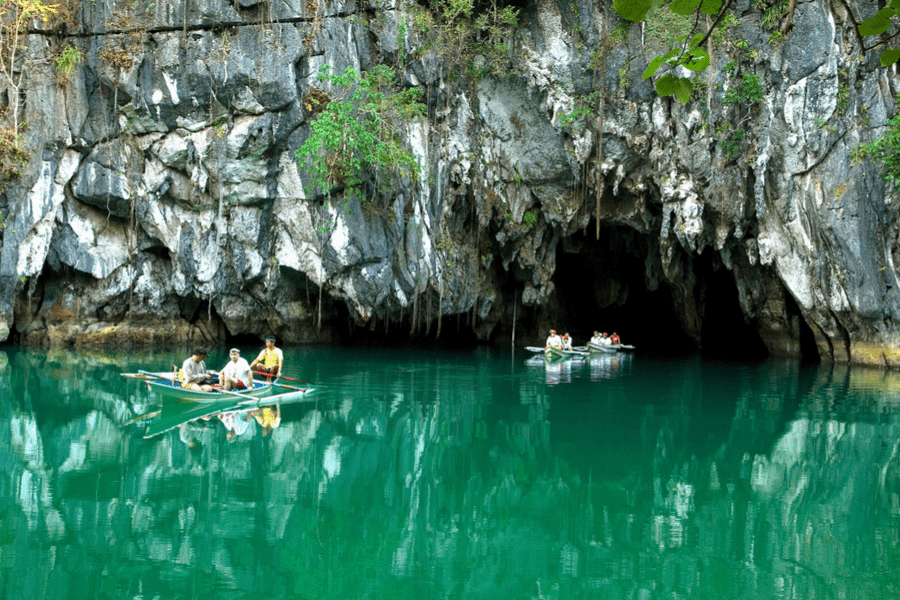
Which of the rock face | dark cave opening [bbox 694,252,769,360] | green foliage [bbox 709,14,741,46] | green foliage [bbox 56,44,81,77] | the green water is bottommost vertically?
the green water

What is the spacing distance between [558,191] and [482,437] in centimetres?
1144

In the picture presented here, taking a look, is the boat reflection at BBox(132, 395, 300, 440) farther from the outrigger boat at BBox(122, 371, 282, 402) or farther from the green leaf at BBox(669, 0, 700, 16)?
the green leaf at BBox(669, 0, 700, 16)

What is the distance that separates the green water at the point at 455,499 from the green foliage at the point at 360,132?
7394 mm

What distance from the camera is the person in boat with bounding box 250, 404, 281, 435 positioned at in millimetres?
9602

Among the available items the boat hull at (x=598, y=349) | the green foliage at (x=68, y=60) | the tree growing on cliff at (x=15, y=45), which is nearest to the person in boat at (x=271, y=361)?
the tree growing on cliff at (x=15, y=45)

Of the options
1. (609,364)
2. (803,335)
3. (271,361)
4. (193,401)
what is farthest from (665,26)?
(193,401)

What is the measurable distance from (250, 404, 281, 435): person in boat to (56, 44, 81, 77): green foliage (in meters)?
12.2

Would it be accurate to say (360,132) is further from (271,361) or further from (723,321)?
(723,321)

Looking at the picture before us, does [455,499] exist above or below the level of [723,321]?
below

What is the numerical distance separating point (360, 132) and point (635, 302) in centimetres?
1545

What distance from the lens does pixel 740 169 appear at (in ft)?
58.6

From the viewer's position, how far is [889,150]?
15.6 meters

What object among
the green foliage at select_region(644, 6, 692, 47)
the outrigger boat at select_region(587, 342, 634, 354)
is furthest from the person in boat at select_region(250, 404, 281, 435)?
the green foliage at select_region(644, 6, 692, 47)

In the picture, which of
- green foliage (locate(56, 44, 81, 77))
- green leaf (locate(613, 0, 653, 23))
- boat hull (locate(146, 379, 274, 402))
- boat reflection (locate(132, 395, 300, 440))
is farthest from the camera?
green foliage (locate(56, 44, 81, 77))
